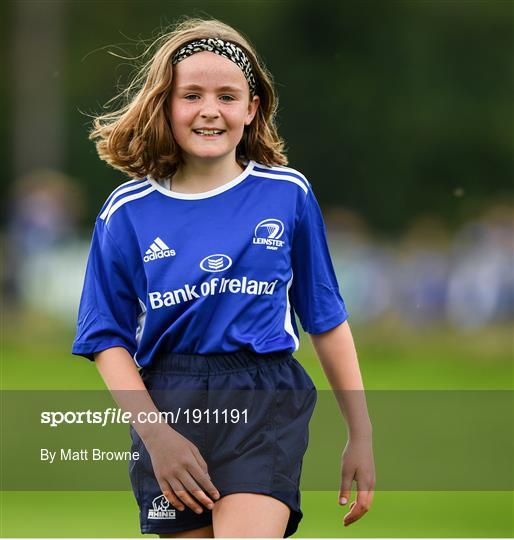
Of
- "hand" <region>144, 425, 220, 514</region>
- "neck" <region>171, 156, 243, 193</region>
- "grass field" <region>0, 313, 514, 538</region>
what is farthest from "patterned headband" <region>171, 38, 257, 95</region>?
"grass field" <region>0, 313, 514, 538</region>

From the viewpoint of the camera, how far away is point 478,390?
41.4ft

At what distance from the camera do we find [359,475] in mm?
3619

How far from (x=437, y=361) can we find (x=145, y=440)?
40.3 ft

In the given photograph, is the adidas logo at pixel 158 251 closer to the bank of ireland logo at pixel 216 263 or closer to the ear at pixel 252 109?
the bank of ireland logo at pixel 216 263

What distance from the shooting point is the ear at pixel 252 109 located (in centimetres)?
369

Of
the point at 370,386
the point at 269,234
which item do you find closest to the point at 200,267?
the point at 269,234

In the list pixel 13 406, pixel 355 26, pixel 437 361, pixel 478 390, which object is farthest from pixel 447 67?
pixel 13 406

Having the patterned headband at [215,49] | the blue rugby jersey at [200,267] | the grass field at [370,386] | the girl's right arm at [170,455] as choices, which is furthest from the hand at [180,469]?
the grass field at [370,386]

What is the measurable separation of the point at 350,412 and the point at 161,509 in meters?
0.60

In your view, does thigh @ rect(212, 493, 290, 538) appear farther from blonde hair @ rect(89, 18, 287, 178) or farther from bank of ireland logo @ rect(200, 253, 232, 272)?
blonde hair @ rect(89, 18, 287, 178)

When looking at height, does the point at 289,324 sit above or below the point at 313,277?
below

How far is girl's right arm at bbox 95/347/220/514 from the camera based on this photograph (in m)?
3.38

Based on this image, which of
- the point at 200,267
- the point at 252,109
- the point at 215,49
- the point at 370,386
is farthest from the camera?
the point at 370,386

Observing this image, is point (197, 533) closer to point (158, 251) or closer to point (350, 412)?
point (350, 412)
